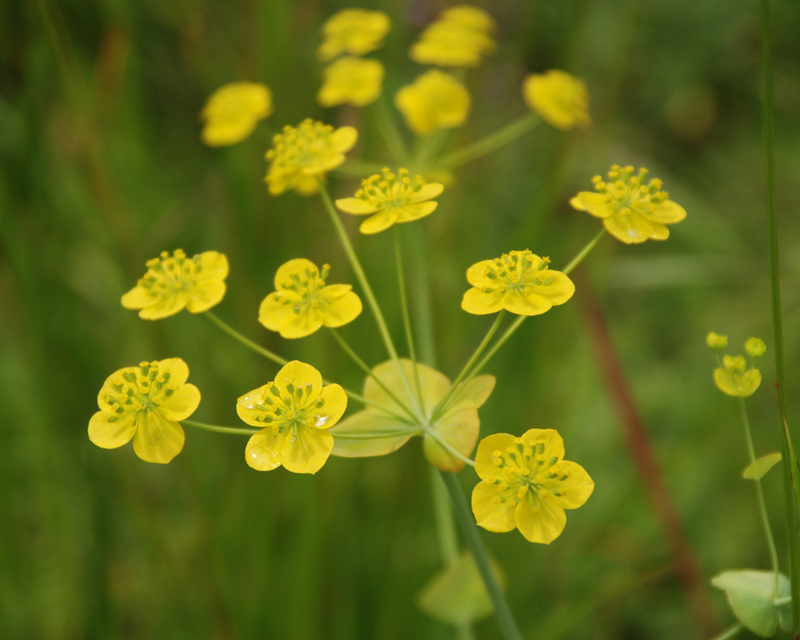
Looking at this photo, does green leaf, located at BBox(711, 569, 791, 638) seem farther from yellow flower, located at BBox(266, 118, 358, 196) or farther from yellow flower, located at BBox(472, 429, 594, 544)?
yellow flower, located at BBox(266, 118, 358, 196)

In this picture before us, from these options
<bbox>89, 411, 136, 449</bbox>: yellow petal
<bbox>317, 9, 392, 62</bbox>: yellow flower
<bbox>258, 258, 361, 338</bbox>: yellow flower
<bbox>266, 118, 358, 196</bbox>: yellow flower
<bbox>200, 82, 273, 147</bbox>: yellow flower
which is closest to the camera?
<bbox>89, 411, 136, 449</bbox>: yellow petal

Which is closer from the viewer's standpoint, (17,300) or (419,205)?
(419,205)

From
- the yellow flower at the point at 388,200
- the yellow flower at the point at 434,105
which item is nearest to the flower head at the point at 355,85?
the yellow flower at the point at 434,105

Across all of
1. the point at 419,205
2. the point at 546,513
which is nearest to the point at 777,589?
the point at 546,513

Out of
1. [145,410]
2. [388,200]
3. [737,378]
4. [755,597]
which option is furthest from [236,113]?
[755,597]

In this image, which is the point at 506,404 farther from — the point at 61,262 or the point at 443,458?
the point at 61,262

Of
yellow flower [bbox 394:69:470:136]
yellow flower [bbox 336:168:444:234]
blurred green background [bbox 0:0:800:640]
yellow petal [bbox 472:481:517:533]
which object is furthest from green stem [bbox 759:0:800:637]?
yellow flower [bbox 394:69:470:136]
